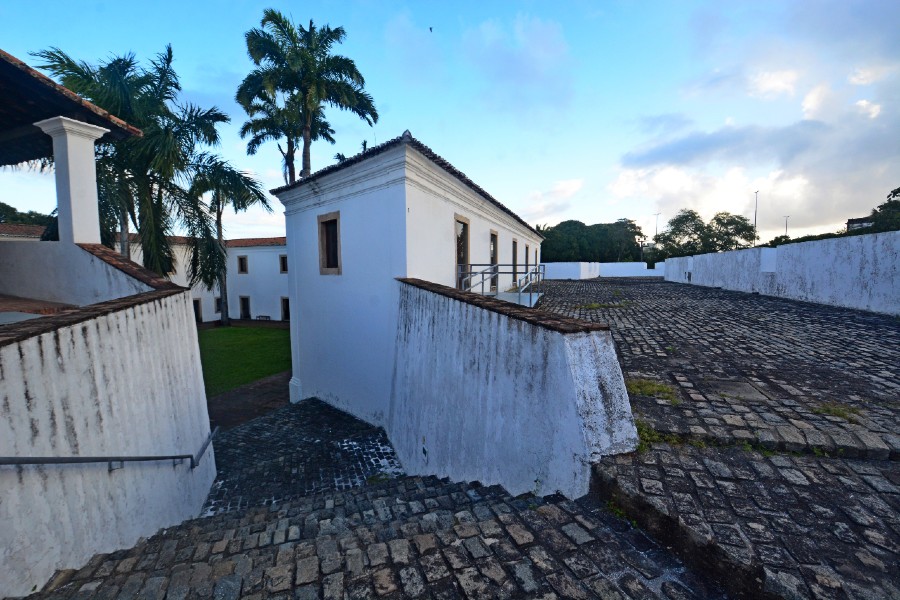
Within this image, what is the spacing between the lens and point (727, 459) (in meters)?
2.88

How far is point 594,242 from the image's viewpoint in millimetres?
47000

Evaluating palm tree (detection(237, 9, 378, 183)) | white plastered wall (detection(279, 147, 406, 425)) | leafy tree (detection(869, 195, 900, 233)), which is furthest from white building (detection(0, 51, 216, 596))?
leafy tree (detection(869, 195, 900, 233))

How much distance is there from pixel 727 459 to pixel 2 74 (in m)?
8.76

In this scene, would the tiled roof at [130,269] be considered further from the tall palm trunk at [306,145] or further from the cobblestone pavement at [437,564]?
the tall palm trunk at [306,145]

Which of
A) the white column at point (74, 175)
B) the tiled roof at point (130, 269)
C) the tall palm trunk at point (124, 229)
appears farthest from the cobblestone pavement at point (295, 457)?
the tall palm trunk at point (124, 229)

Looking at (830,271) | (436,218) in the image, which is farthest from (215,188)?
(830,271)

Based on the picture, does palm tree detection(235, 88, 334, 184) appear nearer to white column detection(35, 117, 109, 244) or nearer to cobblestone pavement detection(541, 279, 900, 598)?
white column detection(35, 117, 109, 244)

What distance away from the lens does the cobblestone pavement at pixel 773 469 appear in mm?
1919

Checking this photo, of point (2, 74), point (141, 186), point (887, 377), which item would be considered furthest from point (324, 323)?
point (887, 377)

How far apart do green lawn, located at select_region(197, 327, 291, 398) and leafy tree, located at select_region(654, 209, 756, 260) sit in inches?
1590

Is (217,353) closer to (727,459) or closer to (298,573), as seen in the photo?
(298,573)

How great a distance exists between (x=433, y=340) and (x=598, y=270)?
39.3 metres

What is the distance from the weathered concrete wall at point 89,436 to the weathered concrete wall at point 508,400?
3043 millimetres

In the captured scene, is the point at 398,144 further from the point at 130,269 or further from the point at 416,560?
the point at 416,560
